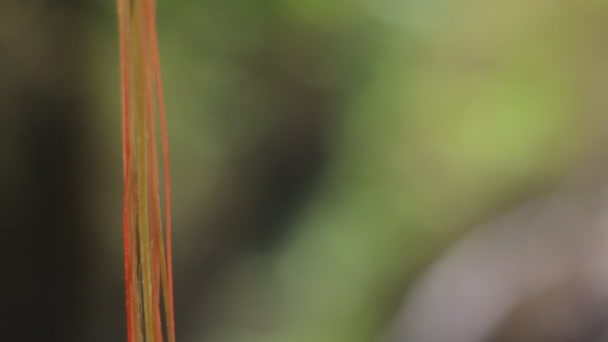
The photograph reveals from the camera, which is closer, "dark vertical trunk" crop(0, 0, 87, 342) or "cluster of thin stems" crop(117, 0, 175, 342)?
"cluster of thin stems" crop(117, 0, 175, 342)

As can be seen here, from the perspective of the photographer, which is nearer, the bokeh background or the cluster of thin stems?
the cluster of thin stems

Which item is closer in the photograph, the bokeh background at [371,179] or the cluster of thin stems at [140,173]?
the cluster of thin stems at [140,173]

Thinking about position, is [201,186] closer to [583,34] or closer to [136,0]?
[136,0]

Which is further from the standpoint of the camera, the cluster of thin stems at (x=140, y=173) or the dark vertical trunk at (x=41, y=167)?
the dark vertical trunk at (x=41, y=167)

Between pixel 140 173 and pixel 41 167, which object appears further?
pixel 41 167

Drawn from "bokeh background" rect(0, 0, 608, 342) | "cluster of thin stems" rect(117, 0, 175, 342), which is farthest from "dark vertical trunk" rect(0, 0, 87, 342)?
"cluster of thin stems" rect(117, 0, 175, 342)

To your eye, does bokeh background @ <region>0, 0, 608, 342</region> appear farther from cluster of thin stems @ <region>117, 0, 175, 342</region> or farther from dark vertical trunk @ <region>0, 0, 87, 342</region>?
cluster of thin stems @ <region>117, 0, 175, 342</region>

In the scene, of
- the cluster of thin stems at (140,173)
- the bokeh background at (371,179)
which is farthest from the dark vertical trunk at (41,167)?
the cluster of thin stems at (140,173)

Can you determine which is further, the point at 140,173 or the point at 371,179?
the point at 371,179

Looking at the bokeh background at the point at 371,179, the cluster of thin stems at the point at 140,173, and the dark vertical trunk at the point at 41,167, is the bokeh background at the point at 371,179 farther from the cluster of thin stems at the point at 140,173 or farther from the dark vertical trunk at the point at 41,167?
the cluster of thin stems at the point at 140,173
